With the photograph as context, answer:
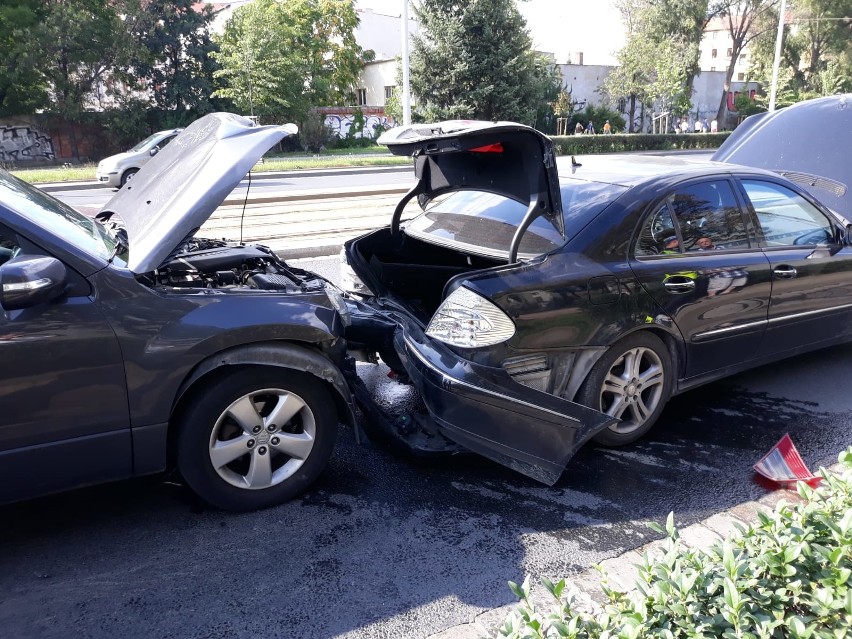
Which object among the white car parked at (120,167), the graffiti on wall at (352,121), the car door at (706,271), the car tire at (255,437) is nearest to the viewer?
the car tire at (255,437)

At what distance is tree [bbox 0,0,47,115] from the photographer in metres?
30.4

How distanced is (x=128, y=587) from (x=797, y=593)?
245cm

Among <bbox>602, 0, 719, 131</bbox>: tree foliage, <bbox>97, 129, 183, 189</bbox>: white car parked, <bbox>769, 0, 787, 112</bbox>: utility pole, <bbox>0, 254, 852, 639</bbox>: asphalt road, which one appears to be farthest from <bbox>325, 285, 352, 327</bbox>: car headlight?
<bbox>602, 0, 719, 131</bbox>: tree foliage

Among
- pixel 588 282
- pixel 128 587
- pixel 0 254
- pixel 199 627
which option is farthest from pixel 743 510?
pixel 0 254

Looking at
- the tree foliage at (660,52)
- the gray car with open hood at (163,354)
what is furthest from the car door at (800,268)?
the tree foliage at (660,52)

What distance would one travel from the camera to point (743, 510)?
→ 11.4 feet

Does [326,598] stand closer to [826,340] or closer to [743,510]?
[743,510]

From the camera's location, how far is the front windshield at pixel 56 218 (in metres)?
3.03

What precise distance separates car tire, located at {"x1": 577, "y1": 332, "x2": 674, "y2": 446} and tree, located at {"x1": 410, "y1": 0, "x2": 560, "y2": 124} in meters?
26.7

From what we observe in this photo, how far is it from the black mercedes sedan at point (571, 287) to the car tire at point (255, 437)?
513mm

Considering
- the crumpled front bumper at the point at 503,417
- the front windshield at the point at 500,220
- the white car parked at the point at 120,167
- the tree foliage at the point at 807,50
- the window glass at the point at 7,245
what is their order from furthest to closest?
the tree foliage at the point at 807,50, the white car parked at the point at 120,167, the front windshield at the point at 500,220, the crumpled front bumper at the point at 503,417, the window glass at the point at 7,245

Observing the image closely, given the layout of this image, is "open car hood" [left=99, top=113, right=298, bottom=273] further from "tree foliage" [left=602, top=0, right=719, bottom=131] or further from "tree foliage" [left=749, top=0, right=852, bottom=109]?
"tree foliage" [left=749, top=0, right=852, bottom=109]

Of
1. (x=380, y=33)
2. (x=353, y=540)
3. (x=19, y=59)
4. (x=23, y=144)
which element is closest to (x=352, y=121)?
(x=19, y=59)

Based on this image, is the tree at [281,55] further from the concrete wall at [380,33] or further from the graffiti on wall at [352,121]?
the concrete wall at [380,33]
